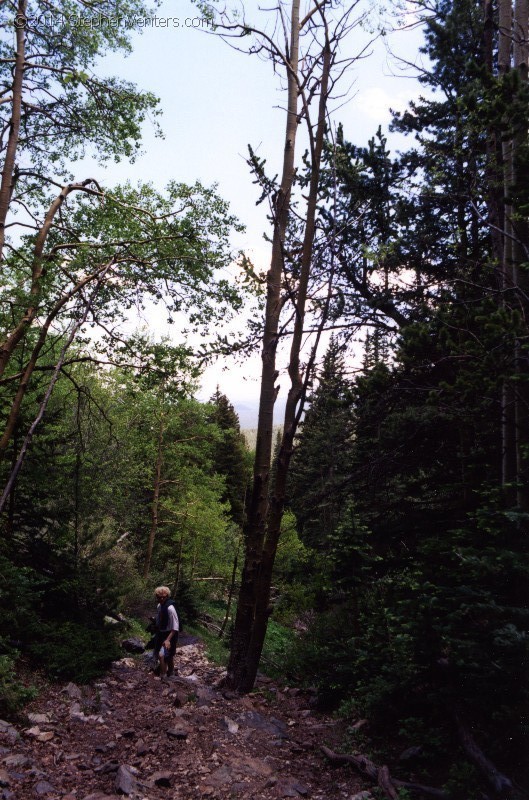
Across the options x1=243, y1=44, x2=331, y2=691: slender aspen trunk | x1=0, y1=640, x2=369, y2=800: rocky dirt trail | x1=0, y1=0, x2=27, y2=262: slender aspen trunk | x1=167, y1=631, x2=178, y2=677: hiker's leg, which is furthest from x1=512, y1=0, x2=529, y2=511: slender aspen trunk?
x1=0, y1=0, x2=27, y2=262: slender aspen trunk

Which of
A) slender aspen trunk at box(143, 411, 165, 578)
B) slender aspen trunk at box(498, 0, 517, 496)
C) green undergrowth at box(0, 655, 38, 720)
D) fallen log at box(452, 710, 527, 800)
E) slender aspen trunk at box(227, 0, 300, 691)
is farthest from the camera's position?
slender aspen trunk at box(143, 411, 165, 578)

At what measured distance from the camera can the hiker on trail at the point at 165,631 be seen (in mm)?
8742

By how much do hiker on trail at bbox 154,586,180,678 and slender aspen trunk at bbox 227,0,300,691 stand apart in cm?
108

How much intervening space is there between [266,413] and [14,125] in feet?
21.1

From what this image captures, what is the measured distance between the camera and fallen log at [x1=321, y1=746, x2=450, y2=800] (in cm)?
466

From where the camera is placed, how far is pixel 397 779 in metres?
5.14

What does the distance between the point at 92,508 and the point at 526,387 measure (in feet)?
31.6

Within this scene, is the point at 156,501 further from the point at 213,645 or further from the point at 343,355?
the point at 343,355

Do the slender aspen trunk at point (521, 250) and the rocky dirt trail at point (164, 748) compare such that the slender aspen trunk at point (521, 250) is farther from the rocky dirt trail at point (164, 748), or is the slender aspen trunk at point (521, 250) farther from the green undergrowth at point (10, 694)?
the green undergrowth at point (10, 694)

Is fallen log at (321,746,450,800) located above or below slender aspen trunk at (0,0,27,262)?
below

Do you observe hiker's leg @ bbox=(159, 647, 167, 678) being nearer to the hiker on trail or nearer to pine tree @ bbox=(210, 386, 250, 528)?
the hiker on trail

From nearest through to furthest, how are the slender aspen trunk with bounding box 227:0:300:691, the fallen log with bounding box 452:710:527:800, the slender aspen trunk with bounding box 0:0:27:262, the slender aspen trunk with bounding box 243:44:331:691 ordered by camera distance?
1. the fallen log with bounding box 452:710:527:800
2. the slender aspen trunk with bounding box 0:0:27:262
3. the slender aspen trunk with bounding box 243:44:331:691
4. the slender aspen trunk with bounding box 227:0:300:691

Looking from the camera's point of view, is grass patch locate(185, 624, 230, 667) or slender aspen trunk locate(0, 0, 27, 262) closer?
slender aspen trunk locate(0, 0, 27, 262)

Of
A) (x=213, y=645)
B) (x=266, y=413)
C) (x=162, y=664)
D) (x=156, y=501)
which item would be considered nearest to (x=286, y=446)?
(x=266, y=413)
